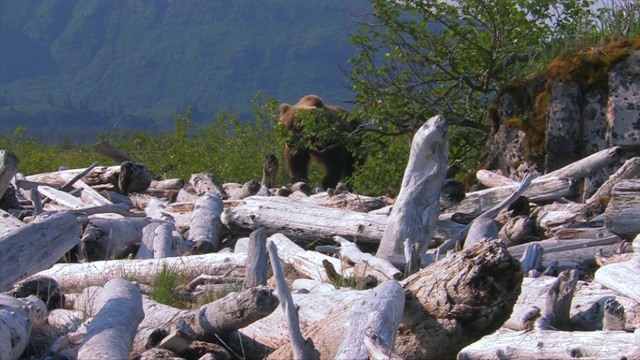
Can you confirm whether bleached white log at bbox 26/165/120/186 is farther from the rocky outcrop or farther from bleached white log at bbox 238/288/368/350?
bleached white log at bbox 238/288/368/350

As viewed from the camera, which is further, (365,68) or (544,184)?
(365,68)

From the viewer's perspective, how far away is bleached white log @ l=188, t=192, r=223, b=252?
26.5 ft

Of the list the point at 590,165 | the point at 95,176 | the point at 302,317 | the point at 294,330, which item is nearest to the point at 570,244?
the point at 590,165

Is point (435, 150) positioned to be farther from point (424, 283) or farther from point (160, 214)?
point (160, 214)

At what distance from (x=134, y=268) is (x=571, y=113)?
4.79m

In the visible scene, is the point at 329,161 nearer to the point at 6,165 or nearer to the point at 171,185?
the point at 171,185

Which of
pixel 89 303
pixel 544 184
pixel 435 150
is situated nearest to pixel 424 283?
pixel 89 303

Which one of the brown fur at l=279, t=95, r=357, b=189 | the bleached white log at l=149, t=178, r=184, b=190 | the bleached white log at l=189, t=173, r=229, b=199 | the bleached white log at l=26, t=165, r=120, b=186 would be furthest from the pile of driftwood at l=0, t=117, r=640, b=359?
the brown fur at l=279, t=95, r=357, b=189

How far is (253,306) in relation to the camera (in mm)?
4137

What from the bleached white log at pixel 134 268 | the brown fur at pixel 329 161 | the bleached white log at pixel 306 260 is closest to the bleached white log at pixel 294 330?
the bleached white log at pixel 306 260

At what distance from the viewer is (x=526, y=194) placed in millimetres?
8172

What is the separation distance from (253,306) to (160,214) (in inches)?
215

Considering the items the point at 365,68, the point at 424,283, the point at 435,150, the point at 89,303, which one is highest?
the point at 365,68

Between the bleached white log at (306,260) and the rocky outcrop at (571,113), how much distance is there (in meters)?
3.05
